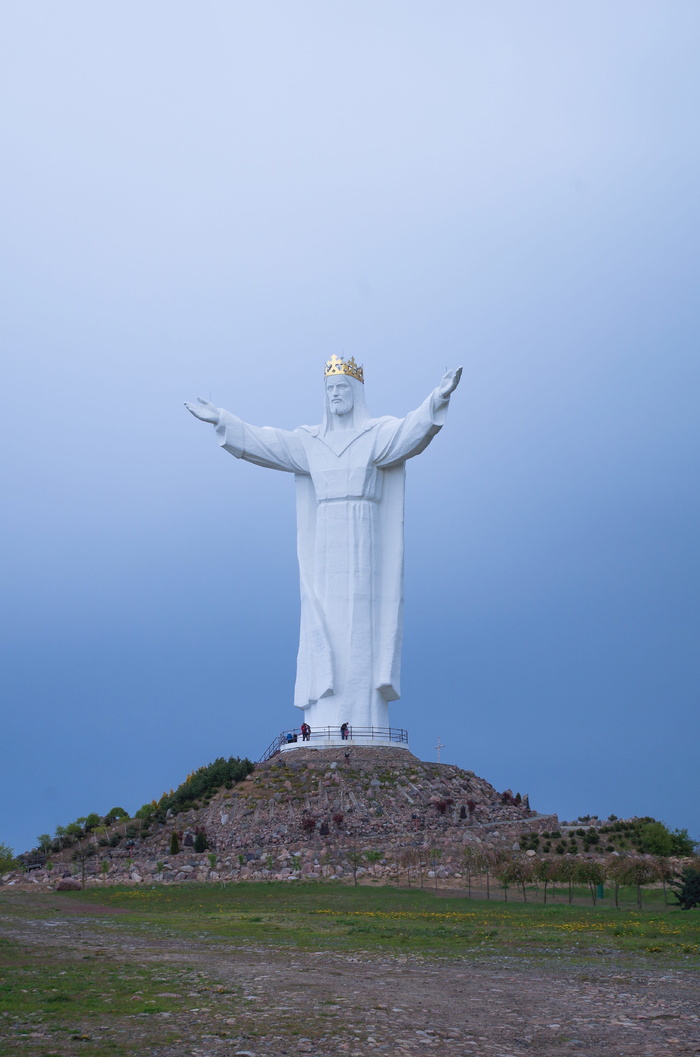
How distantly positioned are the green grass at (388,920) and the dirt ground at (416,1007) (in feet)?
4.05

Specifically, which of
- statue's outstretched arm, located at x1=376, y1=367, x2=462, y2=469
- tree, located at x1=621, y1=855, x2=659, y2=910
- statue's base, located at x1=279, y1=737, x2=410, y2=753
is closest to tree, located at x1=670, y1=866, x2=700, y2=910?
tree, located at x1=621, y1=855, x2=659, y2=910

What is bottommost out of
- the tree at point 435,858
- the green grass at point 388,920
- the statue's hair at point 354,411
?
the green grass at point 388,920

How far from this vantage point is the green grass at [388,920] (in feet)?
40.0

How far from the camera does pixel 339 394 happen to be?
3106cm

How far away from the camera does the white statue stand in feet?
96.6

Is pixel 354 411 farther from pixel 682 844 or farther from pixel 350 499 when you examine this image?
pixel 682 844

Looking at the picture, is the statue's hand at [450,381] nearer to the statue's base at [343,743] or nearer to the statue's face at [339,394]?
the statue's face at [339,394]

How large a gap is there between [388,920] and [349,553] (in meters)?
15.8

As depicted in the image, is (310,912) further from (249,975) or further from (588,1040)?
(588,1040)

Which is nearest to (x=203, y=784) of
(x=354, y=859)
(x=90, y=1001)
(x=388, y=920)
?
(x=354, y=859)

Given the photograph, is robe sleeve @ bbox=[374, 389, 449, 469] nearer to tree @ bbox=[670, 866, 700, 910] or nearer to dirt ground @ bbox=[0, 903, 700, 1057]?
tree @ bbox=[670, 866, 700, 910]

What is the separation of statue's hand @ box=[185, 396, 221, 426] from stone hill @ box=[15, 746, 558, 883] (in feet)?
32.3

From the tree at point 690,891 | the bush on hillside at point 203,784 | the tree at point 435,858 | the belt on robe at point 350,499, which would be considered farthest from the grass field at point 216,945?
the belt on robe at point 350,499

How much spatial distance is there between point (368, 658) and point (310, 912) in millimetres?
13328
